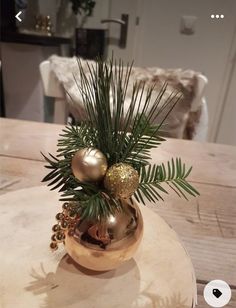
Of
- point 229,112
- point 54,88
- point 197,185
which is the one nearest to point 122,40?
point 229,112

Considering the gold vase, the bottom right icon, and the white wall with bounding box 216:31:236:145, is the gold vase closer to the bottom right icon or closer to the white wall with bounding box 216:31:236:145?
the bottom right icon

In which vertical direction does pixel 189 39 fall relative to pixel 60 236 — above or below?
above

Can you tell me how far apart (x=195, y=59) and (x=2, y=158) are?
194 centimetres

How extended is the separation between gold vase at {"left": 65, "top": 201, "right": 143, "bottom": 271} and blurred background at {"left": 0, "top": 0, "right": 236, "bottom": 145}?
160cm

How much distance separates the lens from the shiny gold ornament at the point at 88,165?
0.34 meters

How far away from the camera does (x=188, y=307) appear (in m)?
0.38

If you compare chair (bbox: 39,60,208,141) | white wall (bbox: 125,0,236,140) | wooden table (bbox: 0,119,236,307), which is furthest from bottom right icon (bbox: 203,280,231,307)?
white wall (bbox: 125,0,236,140)

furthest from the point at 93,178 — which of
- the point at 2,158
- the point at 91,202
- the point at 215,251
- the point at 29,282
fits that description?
the point at 2,158

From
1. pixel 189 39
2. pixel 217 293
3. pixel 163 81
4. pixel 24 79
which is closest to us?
pixel 217 293

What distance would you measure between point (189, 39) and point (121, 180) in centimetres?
221

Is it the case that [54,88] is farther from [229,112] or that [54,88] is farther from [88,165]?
[229,112]

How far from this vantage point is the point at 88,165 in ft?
1.10

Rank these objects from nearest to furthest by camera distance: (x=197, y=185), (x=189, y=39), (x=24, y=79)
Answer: (x=197, y=185), (x=24, y=79), (x=189, y=39)

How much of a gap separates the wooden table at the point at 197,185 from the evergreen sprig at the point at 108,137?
0.64 ft
